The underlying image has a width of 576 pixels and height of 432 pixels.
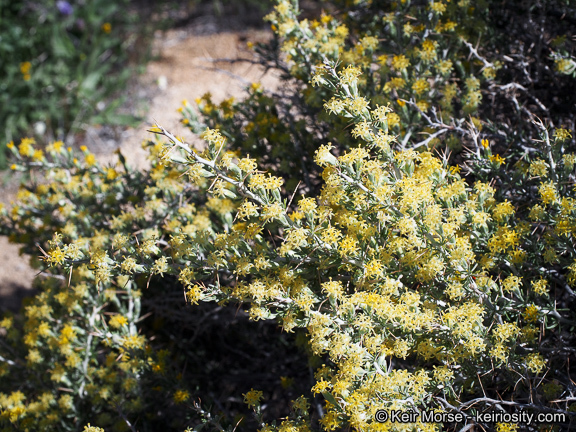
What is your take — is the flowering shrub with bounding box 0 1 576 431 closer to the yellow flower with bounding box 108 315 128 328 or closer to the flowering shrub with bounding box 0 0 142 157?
the yellow flower with bounding box 108 315 128 328


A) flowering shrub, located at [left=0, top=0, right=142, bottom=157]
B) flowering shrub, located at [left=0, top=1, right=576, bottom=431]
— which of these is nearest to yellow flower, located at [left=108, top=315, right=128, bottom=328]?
flowering shrub, located at [left=0, top=1, right=576, bottom=431]

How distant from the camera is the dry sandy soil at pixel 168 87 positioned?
182 inches

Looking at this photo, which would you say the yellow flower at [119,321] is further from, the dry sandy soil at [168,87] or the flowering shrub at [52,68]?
the flowering shrub at [52,68]

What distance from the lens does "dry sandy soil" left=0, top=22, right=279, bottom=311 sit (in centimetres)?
463

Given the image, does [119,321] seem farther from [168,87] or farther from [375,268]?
[168,87]

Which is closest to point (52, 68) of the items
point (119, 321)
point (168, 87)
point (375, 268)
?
point (168, 87)

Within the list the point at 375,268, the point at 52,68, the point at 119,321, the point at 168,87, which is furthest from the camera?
the point at 168,87

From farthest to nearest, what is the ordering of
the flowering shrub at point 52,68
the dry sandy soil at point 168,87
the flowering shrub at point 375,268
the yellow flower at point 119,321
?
the flowering shrub at point 52,68, the dry sandy soil at point 168,87, the yellow flower at point 119,321, the flowering shrub at point 375,268

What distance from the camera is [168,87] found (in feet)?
19.9

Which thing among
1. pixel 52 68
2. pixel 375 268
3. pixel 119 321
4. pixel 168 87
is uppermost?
pixel 375 268

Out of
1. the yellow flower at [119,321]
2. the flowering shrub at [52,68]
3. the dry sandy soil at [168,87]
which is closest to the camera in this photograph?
the yellow flower at [119,321]

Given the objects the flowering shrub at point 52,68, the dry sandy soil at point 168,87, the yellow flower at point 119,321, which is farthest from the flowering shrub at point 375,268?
the flowering shrub at point 52,68

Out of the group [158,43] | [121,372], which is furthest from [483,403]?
[158,43]

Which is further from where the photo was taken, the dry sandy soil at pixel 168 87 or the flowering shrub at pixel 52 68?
the flowering shrub at pixel 52 68
